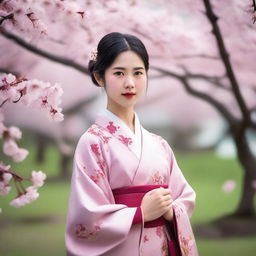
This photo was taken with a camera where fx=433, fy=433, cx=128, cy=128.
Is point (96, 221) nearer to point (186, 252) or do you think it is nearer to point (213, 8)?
point (186, 252)

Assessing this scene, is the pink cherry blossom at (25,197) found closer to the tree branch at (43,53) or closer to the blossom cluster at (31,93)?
the blossom cluster at (31,93)

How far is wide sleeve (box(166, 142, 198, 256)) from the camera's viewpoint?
1.63 meters

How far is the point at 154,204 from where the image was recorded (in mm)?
1543

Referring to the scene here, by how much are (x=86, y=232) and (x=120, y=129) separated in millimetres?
414

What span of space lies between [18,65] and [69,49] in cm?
37

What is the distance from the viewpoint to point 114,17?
3051 millimetres

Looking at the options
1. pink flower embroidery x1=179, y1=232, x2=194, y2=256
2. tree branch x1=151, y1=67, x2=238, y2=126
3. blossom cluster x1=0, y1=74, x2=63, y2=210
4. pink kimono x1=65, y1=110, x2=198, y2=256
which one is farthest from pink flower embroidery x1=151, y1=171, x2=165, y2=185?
tree branch x1=151, y1=67, x2=238, y2=126

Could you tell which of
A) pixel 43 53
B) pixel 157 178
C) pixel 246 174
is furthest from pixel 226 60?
pixel 157 178

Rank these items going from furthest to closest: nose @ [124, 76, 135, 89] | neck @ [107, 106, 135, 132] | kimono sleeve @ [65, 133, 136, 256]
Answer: neck @ [107, 106, 135, 132], nose @ [124, 76, 135, 89], kimono sleeve @ [65, 133, 136, 256]

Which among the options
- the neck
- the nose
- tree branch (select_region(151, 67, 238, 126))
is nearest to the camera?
the nose

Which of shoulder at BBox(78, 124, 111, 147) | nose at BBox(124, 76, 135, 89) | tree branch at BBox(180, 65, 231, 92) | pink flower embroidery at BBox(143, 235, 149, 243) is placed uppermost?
tree branch at BBox(180, 65, 231, 92)

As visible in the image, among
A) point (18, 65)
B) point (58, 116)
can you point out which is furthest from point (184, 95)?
point (58, 116)

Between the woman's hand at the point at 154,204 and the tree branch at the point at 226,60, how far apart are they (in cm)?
174

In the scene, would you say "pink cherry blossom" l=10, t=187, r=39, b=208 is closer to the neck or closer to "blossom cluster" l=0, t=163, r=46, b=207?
"blossom cluster" l=0, t=163, r=46, b=207
